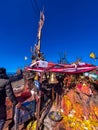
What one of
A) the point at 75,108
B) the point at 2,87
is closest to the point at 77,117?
the point at 75,108

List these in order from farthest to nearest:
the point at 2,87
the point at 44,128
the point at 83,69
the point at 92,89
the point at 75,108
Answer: the point at 75,108
the point at 44,128
the point at 92,89
the point at 83,69
the point at 2,87

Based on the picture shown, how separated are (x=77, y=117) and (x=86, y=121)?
0.63 metres

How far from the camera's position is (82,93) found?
853cm

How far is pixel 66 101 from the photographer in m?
9.63

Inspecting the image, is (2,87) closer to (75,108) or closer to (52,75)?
(52,75)

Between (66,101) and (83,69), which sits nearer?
(83,69)

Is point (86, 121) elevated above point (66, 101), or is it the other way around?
point (66, 101)

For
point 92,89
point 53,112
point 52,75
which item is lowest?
point 53,112

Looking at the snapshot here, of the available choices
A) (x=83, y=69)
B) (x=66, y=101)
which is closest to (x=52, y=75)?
(x=83, y=69)

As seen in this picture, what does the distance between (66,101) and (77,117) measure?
4.08ft

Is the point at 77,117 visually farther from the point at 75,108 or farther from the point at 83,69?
the point at 83,69

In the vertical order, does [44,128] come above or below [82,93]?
below

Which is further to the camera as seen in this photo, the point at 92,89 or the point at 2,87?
the point at 92,89

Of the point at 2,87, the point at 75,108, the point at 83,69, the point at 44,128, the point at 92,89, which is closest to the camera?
the point at 2,87
